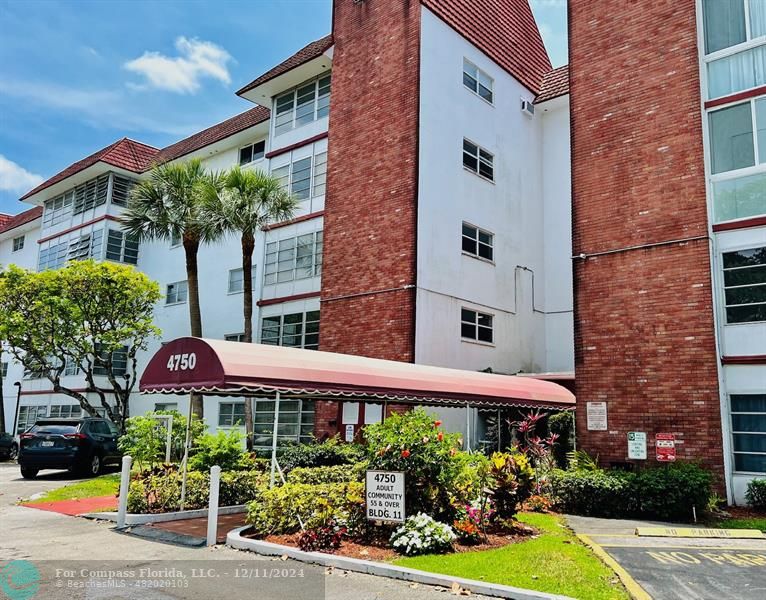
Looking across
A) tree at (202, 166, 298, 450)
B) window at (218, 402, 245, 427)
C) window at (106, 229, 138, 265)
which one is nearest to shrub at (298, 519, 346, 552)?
tree at (202, 166, 298, 450)

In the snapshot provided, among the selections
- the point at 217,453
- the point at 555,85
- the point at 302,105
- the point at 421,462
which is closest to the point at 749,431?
the point at 421,462

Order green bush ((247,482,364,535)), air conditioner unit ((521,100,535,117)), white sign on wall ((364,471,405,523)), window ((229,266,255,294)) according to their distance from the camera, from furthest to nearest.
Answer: window ((229,266,255,294)), air conditioner unit ((521,100,535,117)), green bush ((247,482,364,535)), white sign on wall ((364,471,405,523))

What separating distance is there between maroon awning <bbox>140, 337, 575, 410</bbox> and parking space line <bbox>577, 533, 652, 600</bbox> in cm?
478

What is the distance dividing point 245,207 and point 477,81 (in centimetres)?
925

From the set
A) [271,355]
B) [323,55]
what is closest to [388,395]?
[271,355]

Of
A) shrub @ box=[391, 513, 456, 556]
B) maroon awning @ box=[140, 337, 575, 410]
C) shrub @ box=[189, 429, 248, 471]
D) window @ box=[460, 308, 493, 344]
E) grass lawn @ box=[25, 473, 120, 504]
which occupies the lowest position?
grass lawn @ box=[25, 473, 120, 504]

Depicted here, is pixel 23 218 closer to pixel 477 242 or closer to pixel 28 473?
pixel 28 473

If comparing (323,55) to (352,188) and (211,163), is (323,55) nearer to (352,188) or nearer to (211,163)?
(352,188)

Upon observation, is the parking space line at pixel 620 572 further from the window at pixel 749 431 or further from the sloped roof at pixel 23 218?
the sloped roof at pixel 23 218

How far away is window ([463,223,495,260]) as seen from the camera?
21844 mm

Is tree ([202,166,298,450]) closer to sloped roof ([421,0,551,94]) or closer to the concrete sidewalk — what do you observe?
sloped roof ([421,0,551,94])

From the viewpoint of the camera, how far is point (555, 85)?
26.1 metres

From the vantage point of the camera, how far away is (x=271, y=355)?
39.2ft

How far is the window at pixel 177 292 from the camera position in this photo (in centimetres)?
3091
